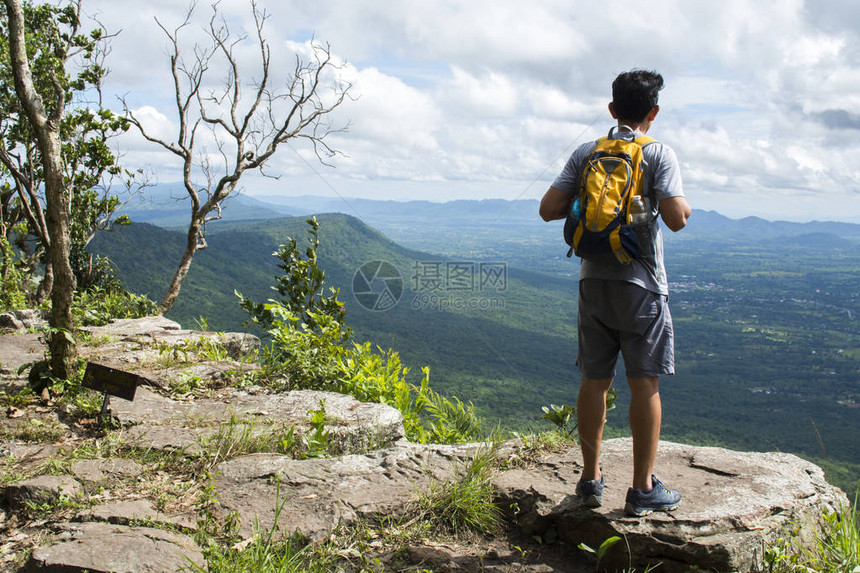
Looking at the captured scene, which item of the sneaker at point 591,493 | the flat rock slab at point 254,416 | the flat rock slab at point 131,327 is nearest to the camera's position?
the sneaker at point 591,493

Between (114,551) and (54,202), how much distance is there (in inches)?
123

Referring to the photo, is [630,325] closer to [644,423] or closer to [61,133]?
[644,423]

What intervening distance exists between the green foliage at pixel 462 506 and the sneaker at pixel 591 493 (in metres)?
0.51

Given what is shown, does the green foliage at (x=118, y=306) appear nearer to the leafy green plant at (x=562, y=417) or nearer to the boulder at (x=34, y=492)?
the boulder at (x=34, y=492)

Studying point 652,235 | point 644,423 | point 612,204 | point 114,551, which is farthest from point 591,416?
point 114,551

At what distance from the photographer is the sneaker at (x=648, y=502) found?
9.98ft

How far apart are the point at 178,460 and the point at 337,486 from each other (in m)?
1.12

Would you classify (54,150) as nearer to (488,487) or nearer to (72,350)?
(72,350)

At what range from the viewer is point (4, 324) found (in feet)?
25.0

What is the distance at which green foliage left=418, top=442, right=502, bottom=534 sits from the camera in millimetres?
3275

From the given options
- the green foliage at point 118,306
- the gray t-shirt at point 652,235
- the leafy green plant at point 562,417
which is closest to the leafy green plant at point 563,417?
the leafy green plant at point 562,417

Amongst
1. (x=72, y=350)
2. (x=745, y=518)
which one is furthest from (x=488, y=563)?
(x=72, y=350)

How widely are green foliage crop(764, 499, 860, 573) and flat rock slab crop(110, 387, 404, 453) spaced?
9.15 ft

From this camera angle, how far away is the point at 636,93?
298 centimetres
